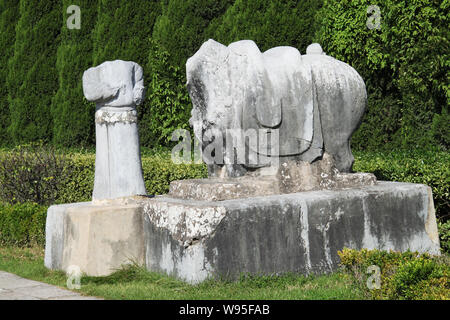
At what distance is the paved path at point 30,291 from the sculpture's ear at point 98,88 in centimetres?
196

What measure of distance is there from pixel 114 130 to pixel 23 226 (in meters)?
3.03

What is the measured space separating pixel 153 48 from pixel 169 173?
5.23 m

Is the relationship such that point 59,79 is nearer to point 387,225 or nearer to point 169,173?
point 169,173

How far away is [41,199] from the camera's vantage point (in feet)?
37.4

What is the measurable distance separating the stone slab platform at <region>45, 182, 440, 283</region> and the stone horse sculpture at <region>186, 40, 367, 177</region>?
569mm

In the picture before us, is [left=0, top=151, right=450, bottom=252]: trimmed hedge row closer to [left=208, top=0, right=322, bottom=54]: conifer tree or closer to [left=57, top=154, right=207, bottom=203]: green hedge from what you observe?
[left=57, top=154, right=207, bottom=203]: green hedge

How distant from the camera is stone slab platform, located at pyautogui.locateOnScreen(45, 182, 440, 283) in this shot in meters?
6.01

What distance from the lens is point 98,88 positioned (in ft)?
22.5

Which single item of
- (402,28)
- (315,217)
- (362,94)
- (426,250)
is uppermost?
(402,28)

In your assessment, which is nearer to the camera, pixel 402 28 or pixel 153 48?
pixel 402 28

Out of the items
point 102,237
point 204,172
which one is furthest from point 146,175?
point 102,237

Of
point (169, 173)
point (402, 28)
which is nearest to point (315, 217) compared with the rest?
point (169, 173)

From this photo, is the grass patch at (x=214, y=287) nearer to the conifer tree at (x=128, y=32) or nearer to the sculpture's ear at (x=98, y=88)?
the sculpture's ear at (x=98, y=88)

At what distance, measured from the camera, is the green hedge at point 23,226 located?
355 inches
